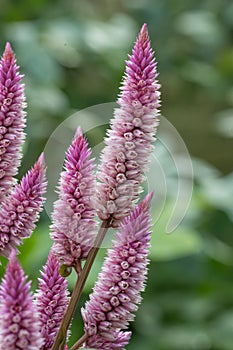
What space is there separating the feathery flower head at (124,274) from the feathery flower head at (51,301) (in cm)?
4

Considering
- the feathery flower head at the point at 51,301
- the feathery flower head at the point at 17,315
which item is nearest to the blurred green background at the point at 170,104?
the feathery flower head at the point at 51,301

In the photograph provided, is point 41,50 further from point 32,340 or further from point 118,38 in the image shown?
point 32,340

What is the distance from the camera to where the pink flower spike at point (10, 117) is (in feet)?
2.89

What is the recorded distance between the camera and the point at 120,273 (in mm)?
866

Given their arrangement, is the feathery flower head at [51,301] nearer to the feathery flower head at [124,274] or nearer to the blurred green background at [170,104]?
the feathery flower head at [124,274]

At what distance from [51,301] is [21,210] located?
3.9 inches

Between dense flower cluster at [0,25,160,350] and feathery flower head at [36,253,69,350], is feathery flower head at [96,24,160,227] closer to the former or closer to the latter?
dense flower cluster at [0,25,160,350]

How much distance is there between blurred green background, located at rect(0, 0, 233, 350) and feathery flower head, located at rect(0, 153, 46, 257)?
113cm

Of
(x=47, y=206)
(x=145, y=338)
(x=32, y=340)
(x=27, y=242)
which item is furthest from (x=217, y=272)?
(x=32, y=340)

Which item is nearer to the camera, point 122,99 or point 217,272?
point 122,99

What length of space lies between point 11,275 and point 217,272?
9.34ft

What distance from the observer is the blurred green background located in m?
3.15

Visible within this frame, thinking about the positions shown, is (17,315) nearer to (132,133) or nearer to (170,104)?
(132,133)

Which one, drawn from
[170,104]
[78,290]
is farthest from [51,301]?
[170,104]
